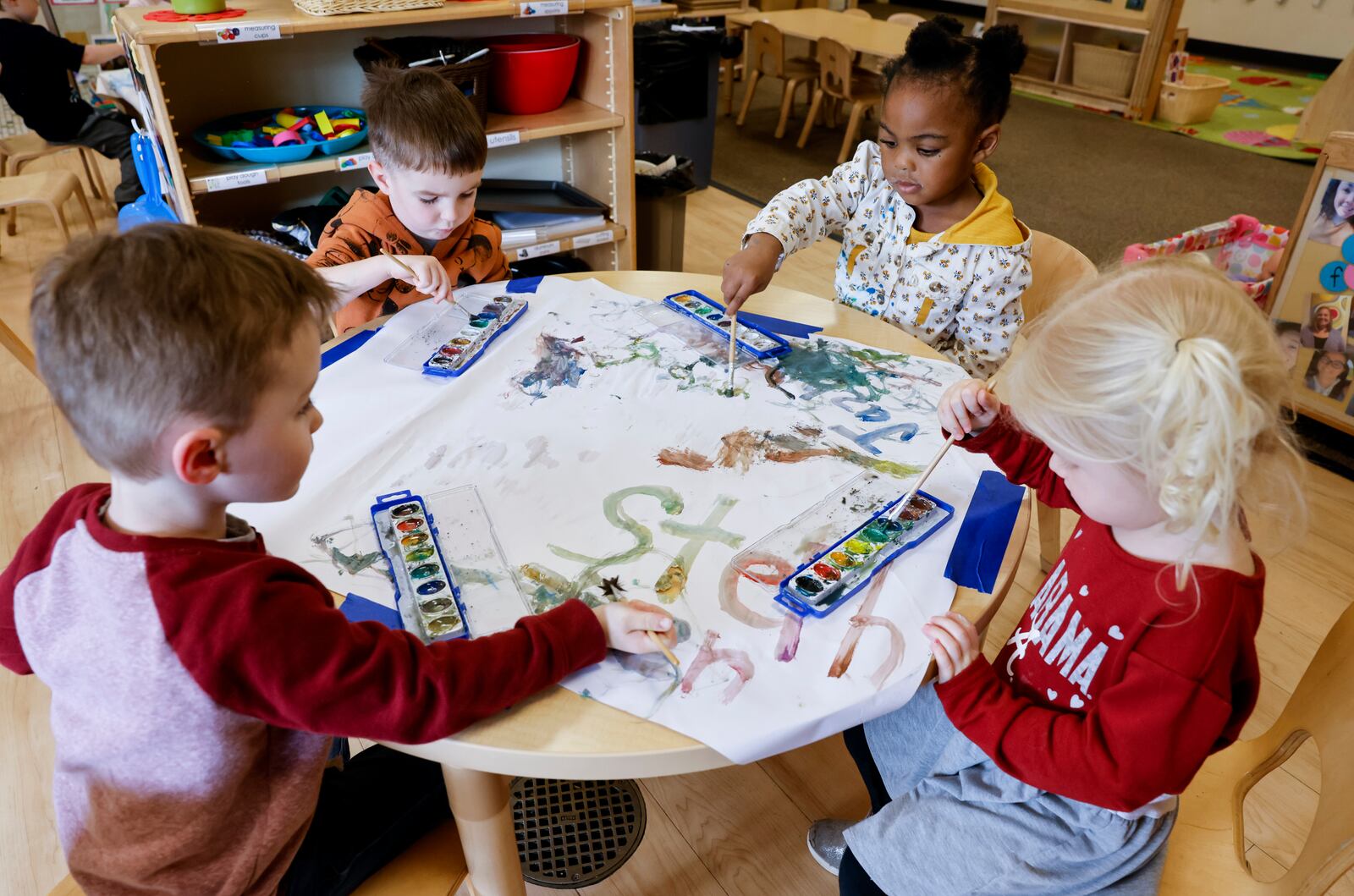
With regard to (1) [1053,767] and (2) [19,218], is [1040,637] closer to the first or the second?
(1) [1053,767]

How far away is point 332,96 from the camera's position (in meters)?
2.54

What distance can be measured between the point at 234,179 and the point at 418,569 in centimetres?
169

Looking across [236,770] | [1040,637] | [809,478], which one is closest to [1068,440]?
[1040,637]

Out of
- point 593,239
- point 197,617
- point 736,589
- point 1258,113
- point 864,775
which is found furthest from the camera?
point 1258,113

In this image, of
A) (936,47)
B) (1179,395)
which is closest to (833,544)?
(1179,395)

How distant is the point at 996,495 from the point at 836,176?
87 cm

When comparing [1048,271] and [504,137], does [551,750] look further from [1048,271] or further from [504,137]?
[504,137]

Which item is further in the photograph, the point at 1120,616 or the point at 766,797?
the point at 766,797

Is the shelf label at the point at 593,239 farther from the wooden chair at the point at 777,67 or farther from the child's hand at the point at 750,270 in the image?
the wooden chair at the point at 777,67

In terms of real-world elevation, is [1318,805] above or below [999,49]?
below

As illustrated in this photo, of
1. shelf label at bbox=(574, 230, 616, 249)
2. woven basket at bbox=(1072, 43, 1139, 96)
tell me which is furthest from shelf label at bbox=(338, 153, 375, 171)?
woven basket at bbox=(1072, 43, 1139, 96)

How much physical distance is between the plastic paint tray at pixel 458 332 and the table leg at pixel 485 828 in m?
0.59

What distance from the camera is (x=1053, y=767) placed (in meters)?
0.80

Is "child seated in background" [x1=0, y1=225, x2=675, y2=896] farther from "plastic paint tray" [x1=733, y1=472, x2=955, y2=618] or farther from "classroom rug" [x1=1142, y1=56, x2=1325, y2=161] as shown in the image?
"classroom rug" [x1=1142, y1=56, x2=1325, y2=161]
